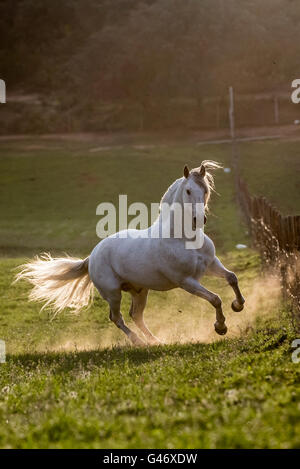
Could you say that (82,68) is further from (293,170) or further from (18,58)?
(293,170)

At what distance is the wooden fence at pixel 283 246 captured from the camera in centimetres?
1189

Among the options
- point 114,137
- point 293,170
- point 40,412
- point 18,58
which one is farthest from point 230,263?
point 18,58

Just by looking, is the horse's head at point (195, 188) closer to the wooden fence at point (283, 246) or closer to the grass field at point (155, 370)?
the grass field at point (155, 370)

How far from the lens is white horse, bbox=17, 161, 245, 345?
9.82 m

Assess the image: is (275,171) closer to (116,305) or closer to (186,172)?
(116,305)

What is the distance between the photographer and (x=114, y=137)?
58.2 meters

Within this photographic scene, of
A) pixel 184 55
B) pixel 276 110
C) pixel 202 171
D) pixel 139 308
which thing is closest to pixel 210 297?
pixel 202 171

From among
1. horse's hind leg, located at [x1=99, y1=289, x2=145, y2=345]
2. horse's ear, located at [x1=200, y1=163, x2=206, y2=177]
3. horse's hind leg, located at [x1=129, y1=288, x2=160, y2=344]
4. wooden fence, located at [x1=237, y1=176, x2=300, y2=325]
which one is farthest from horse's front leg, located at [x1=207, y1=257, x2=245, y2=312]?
horse's hind leg, located at [x1=99, y1=289, x2=145, y2=345]

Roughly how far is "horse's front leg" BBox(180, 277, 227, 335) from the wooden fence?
1113 mm

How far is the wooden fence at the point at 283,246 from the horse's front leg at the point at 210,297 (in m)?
1.11

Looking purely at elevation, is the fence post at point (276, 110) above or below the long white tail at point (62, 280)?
above

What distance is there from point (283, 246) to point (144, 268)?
15.5 ft

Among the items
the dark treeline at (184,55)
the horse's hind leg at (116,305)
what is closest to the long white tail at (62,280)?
the horse's hind leg at (116,305)

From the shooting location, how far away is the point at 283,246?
14.2 meters
